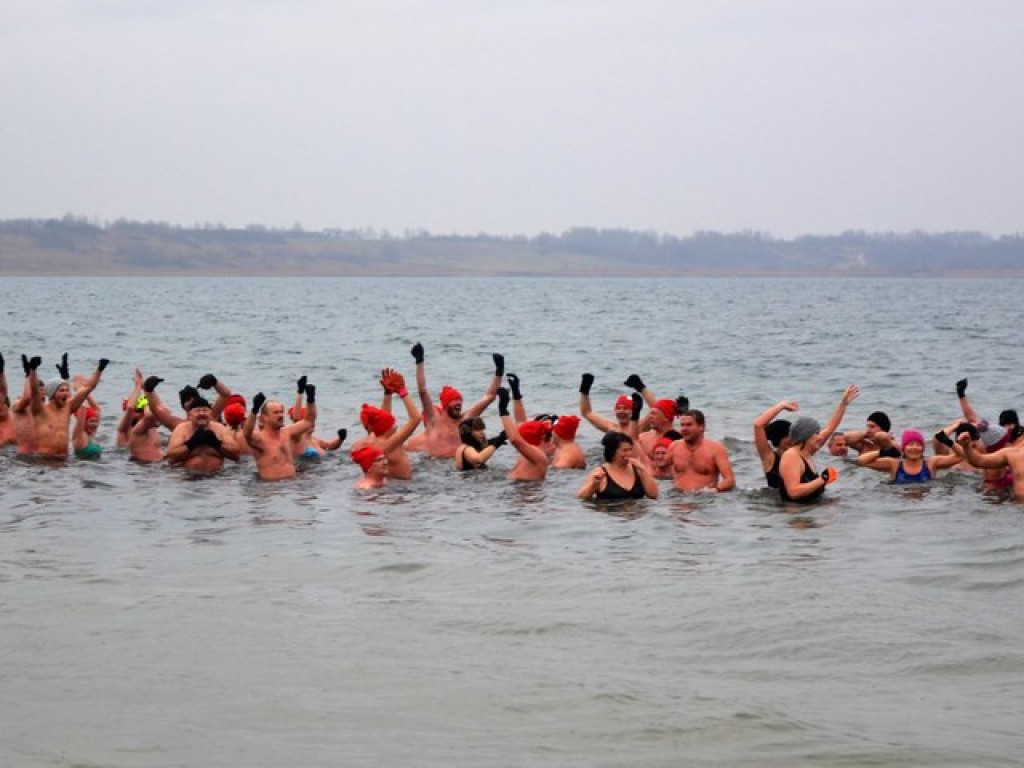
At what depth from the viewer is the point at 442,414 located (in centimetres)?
1698

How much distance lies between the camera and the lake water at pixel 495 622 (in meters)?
6.87

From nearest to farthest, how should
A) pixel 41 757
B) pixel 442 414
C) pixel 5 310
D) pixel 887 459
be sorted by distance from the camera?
pixel 41 757, pixel 887 459, pixel 442 414, pixel 5 310

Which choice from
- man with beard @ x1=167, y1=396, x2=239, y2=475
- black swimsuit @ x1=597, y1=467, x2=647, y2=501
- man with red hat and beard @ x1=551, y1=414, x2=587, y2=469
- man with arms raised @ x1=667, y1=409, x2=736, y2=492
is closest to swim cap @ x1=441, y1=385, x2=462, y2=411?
man with red hat and beard @ x1=551, y1=414, x2=587, y2=469

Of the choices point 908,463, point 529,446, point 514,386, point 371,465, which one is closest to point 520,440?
point 529,446


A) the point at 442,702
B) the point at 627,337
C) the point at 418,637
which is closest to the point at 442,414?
the point at 418,637

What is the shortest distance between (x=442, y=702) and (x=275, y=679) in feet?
3.27

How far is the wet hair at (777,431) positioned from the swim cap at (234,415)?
5949 mm

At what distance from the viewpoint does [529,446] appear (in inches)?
565

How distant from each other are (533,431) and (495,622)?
18.0 feet

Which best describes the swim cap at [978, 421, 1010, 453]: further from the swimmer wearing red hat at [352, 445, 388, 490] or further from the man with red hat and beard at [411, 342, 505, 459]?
the swimmer wearing red hat at [352, 445, 388, 490]

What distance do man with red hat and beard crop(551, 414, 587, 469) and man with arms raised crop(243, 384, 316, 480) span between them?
2.75 meters

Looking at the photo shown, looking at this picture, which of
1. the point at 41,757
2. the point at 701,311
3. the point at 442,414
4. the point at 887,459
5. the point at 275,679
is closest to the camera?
the point at 41,757

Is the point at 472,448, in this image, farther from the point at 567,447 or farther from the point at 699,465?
the point at 699,465

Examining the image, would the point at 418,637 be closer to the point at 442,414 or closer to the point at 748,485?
the point at 748,485
